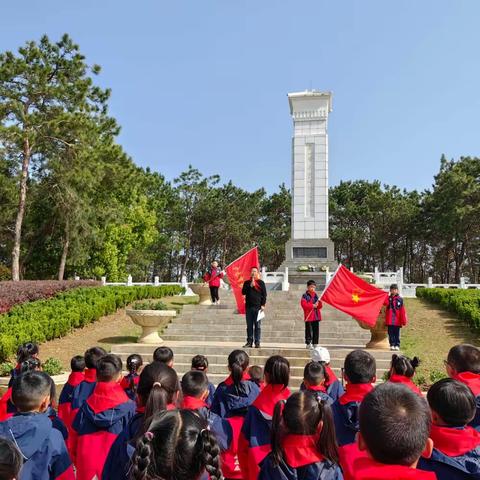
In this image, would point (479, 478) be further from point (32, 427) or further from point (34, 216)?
point (34, 216)

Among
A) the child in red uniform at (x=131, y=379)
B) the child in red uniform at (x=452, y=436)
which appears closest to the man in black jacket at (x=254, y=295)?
the child in red uniform at (x=131, y=379)

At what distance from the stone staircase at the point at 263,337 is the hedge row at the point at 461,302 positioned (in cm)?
285

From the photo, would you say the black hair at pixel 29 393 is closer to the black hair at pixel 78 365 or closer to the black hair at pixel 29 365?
the black hair at pixel 29 365

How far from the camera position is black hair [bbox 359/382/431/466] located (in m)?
1.71

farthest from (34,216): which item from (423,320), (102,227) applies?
(423,320)

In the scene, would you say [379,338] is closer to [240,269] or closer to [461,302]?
[240,269]

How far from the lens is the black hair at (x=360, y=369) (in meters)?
3.60

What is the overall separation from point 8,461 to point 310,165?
24369mm

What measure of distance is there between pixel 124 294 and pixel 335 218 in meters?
35.1

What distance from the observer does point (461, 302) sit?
1452 centimetres

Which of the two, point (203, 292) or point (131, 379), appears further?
point (203, 292)

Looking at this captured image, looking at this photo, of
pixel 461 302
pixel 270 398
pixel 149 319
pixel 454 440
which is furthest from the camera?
pixel 461 302

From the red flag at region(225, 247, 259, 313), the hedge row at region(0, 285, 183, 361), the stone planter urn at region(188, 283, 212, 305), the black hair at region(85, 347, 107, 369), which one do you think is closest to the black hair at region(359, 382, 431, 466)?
the black hair at region(85, 347, 107, 369)

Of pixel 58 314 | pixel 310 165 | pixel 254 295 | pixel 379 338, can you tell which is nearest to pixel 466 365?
pixel 254 295
